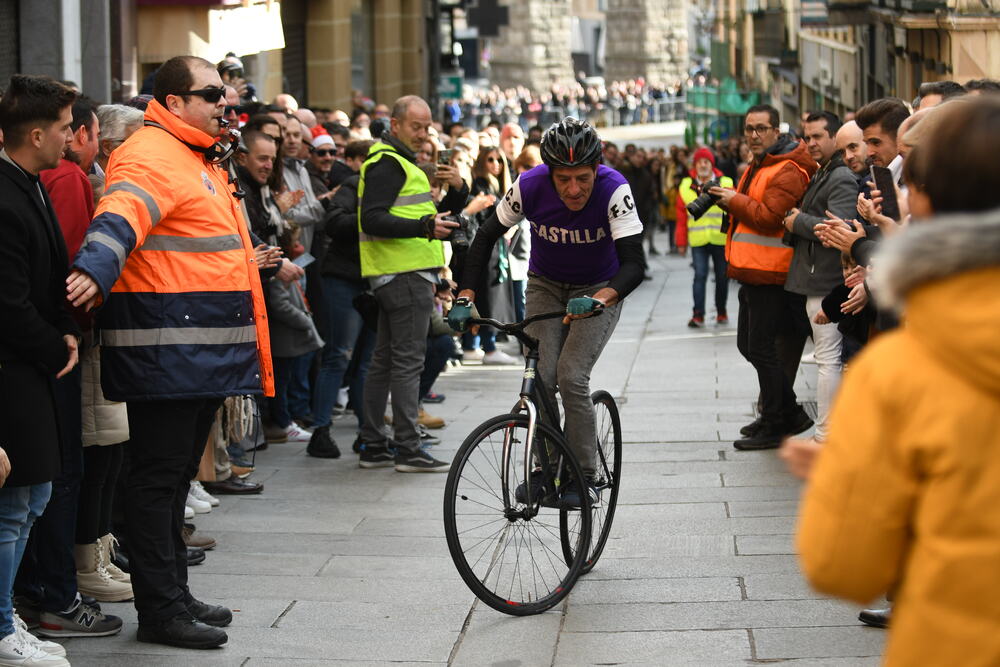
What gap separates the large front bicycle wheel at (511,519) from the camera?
5367 mm

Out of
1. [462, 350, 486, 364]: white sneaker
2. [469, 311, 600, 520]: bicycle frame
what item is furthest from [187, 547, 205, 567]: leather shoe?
[462, 350, 486, 364]: white sneaker

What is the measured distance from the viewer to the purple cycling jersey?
594 cm

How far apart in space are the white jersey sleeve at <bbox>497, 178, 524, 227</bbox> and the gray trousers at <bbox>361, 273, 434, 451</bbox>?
6.37 ft

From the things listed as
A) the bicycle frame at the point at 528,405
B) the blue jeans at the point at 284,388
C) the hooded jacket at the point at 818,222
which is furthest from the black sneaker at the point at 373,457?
the bicycle frame at the point at 528,405

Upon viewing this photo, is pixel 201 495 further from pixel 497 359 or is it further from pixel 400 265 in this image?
pixel 497 359

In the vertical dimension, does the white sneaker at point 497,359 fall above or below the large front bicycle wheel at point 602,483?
below

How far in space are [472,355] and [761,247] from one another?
214 inches

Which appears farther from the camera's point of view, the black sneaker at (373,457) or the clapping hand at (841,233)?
the black sneaker at (373,457)

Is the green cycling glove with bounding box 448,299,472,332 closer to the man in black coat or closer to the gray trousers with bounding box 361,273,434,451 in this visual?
the man in black coat

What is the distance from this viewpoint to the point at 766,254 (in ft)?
27.0

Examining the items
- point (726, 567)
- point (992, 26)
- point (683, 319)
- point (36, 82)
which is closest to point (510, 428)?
point (726, 567)

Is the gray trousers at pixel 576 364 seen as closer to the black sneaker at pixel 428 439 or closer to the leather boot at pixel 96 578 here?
the leather boot at pixel 96 578

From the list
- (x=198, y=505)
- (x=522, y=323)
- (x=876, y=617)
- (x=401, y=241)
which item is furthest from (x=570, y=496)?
(x=401, y=241)

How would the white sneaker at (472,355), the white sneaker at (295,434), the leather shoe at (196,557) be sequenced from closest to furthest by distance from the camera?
the leather shoe at (196,557)
the white sneaker at (295,434)
the white sneaker at (472,355)
